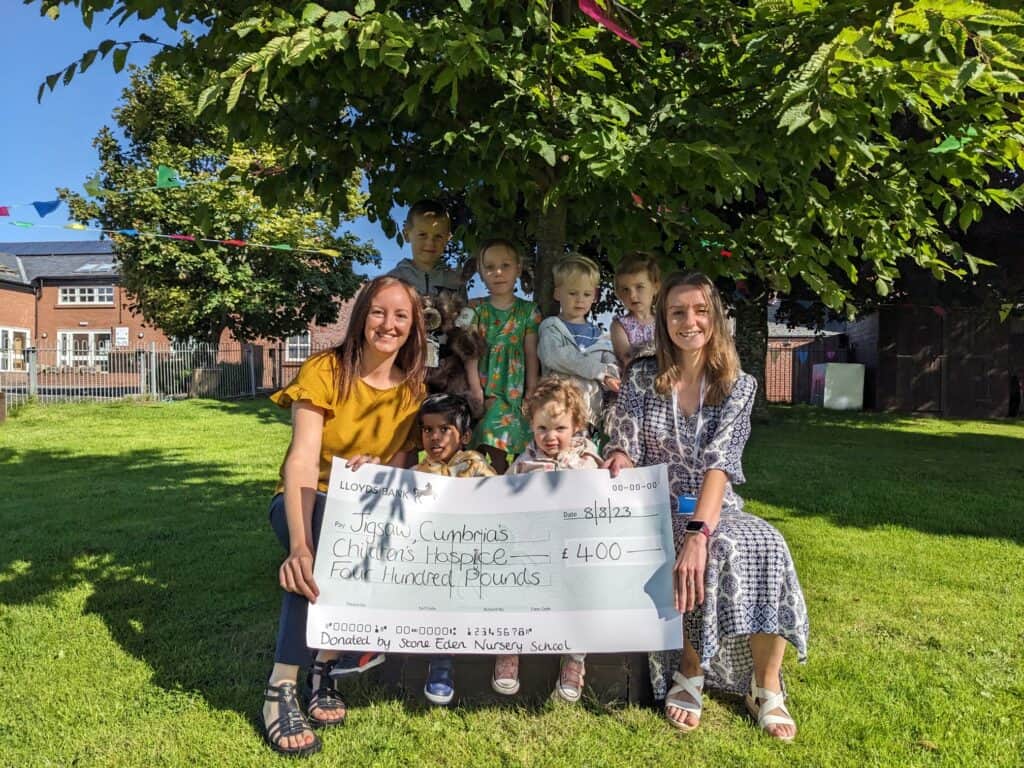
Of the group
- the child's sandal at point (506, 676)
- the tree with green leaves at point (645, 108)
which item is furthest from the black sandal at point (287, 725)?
the tree with green leaves at point (645, 108)

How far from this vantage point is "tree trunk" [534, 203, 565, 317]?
A: 422 cm

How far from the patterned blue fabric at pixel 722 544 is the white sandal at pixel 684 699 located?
9 centimetres

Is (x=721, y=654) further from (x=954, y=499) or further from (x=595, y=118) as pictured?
(x=954, y=499)

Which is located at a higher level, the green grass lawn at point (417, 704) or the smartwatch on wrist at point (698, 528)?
the smartwatch on wrist at point (698, 528)

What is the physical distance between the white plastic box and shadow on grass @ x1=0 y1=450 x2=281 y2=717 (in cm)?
1978

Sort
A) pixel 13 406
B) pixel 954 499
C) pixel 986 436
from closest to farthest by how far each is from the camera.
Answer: pixel 954 499, pixel 986 436, pixel 13 406

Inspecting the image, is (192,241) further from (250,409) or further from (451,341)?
(451,341)

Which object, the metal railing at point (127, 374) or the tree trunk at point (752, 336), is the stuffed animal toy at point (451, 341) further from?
the metal railing at point (127, 374)

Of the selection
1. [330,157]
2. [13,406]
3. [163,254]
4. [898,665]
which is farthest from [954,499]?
[163,254]

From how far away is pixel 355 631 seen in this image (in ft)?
9.91

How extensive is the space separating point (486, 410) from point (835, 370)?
2299cm

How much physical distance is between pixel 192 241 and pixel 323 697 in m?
21.5

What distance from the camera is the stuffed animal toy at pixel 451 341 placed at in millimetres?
3805

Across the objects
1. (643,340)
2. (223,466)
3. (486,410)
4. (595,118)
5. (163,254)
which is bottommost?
(223,466)
